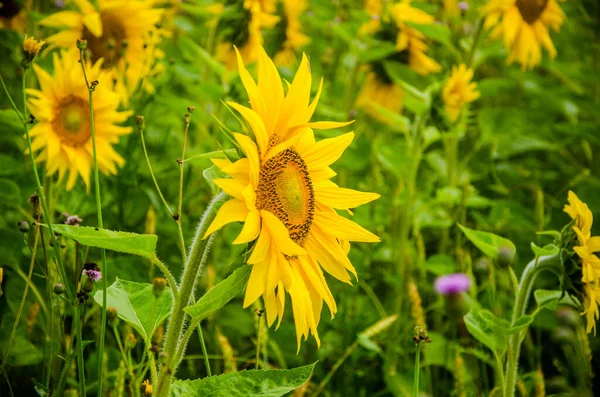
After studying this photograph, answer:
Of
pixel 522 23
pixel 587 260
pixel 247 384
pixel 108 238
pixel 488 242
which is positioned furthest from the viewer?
pixel 522 23

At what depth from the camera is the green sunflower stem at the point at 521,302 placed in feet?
3.62

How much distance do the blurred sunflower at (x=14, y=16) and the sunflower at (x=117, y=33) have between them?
1.00 ft

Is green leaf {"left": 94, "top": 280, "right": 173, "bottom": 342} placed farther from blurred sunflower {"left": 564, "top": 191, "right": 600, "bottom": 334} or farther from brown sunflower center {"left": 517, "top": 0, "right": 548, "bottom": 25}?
brown sunflower center {"left": 517, "top": 0, "right": 548, "bottom": 25}

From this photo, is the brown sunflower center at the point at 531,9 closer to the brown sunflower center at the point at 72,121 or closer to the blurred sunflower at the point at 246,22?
the blurred sunflower at the point at 246,22

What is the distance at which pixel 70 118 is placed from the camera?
1364mm

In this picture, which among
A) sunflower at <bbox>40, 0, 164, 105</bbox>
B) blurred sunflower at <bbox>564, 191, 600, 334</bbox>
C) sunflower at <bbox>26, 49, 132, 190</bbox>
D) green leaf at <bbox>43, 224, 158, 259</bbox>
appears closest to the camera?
green leaf at <bbox>43, 224, 158, 259</bbox>

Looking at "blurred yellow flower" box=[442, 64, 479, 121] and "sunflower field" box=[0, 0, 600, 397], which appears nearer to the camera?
"sunflower field" box=[0, 0, 600, 397]

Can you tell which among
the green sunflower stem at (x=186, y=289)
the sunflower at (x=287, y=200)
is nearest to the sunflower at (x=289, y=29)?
the sunflower at (x=287, y=200)

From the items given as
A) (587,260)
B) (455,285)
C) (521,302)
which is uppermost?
(587,260)

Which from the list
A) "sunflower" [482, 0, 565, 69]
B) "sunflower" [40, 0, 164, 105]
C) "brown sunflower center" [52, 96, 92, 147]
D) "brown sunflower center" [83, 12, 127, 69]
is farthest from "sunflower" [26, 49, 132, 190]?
"sunflower" [482, 0, 565, 69]

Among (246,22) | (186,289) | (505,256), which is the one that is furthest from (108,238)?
(246,22)

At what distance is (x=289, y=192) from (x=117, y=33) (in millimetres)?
1034

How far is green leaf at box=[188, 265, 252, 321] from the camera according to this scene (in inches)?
29.4

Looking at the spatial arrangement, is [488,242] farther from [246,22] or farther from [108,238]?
[246,22]
